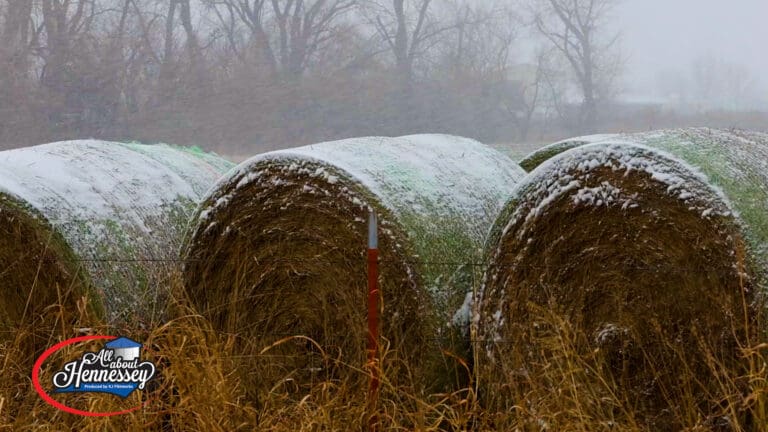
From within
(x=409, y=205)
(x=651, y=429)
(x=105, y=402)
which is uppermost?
(x=409, y=205)

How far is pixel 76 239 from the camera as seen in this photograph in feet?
8.83

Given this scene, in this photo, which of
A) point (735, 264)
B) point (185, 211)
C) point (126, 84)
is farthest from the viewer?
point (126, 84)

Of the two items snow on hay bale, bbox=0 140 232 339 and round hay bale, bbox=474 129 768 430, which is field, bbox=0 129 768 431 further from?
snow on hay bale, bbox=0 140 232 339

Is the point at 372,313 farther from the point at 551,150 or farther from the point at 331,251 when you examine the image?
the point at 551,150

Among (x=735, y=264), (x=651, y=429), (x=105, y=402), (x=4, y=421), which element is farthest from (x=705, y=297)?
(x=4, y=421)

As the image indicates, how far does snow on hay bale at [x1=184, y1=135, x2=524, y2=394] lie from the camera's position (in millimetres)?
2316

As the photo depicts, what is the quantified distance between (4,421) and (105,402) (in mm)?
270

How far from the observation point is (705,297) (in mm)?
1946

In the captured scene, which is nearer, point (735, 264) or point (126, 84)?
point (735, 264)

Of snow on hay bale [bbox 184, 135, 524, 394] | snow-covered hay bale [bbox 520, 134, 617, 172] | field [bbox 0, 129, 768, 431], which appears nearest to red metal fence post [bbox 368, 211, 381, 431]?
field [bbox 0, 129, 768, 431]

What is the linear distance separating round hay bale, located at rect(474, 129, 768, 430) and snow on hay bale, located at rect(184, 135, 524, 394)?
18cm

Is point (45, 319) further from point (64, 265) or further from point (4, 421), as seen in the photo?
point (4, 421)

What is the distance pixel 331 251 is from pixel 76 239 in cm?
82

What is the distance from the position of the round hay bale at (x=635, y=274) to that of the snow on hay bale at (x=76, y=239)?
3.37 ft
